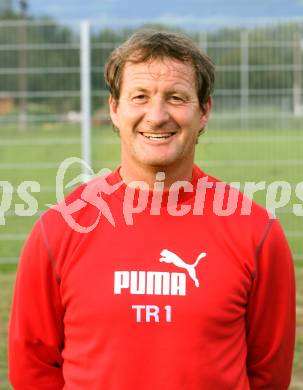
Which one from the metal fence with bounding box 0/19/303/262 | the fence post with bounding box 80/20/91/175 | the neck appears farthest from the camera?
the metal fence with bounding box 0/19/303/262

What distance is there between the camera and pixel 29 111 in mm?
8984

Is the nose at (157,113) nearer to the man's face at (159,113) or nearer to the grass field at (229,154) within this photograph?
the man's face at (159,113)

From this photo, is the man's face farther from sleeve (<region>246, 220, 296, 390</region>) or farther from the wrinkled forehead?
sleeve (<region>246, 220, 296, 390</region>)

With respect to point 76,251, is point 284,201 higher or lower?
lower

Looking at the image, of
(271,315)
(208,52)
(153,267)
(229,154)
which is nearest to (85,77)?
(208,52)

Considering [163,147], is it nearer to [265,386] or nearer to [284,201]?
[265,386]

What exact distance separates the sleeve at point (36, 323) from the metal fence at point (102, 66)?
6.01 m

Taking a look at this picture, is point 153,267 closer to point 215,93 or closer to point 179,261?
point 179,261

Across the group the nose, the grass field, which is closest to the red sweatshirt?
the nose

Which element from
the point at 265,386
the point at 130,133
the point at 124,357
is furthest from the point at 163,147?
the point at 265,386

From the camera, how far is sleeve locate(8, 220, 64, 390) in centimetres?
258

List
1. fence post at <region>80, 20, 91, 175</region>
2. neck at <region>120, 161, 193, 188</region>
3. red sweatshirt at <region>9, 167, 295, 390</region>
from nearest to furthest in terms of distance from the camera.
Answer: red sweatshirt at <region>9, 167, 295, 390</region>
neck at <region>120, 161, 193, 188</region>
fence post at <region>80, 20, 91, 175</region>

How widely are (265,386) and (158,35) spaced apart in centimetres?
114

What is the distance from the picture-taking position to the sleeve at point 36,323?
8.46 ft
